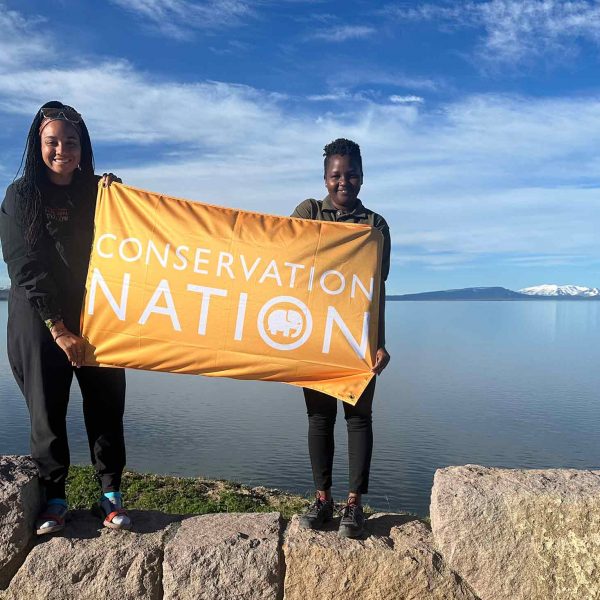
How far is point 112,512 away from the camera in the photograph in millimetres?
4254

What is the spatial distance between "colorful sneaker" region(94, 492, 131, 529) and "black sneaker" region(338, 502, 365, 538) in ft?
4.66

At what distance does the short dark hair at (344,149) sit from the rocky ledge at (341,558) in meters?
2.32

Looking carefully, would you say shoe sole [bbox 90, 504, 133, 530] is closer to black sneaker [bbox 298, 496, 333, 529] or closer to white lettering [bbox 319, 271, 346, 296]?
black sneaker [bbox 298, 496, 333, 529]

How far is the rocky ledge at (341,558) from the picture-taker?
4004 mm

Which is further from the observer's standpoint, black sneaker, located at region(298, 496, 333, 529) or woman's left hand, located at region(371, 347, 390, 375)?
woman's left hand, located at region(371, 347, 390, 375)

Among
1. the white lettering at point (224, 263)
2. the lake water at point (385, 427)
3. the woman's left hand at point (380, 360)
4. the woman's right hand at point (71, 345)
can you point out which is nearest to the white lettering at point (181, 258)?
the white lettering at point (224, 263)

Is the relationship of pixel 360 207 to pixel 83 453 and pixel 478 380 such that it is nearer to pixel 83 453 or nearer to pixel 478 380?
pixel 83 453

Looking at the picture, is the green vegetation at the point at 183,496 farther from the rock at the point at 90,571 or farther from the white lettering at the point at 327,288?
the white lettering at the point at 327,288

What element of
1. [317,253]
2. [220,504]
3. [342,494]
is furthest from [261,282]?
[342,494]

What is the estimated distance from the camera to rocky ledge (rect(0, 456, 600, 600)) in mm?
4004

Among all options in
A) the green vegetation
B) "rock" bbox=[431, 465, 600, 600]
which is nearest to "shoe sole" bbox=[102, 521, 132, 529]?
"rock" bbox=[431, 465, 600, 600]

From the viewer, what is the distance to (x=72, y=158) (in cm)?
417

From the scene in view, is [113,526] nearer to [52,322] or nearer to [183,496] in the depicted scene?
[52,322]

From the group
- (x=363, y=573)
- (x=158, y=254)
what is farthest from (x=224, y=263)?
(x=363, y=573)
